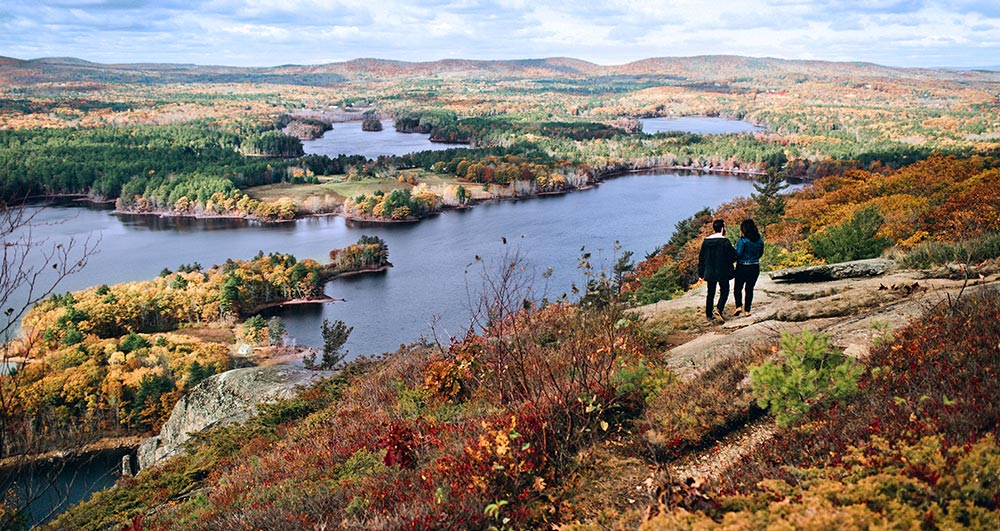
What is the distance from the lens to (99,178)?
97.5 metres

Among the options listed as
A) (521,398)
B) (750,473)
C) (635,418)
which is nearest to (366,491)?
(521,398)

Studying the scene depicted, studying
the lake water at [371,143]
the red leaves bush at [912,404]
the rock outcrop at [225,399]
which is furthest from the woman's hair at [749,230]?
the lake water at [371,143]

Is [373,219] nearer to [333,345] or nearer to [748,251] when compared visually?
[333,345]

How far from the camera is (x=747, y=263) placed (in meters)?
9.42

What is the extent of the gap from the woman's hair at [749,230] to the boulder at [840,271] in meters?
2.51

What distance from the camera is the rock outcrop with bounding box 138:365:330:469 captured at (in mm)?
13516

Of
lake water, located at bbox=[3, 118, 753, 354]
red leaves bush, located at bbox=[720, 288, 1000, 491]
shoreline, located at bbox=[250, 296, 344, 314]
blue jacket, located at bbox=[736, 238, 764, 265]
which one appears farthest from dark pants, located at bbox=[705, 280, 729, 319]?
shoreline, located at bbox=[250, 296, 344, 314]

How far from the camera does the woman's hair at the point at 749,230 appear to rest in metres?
8.89

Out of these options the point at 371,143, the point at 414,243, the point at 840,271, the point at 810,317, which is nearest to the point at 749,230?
the point at 810,317

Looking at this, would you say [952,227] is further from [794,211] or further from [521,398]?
[794,211]

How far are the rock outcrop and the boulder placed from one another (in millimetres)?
10082

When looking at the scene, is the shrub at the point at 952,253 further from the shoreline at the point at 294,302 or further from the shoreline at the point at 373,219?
the shoreline at the point at 373,219

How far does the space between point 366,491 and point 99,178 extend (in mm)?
111661

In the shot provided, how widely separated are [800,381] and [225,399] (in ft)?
41.7
